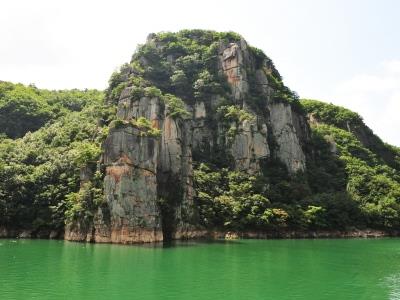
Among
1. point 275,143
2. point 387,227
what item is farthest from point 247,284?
point 275,143

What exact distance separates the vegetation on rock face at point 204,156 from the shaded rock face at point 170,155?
0.80 metres

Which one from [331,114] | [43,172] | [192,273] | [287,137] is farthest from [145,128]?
[331,114]

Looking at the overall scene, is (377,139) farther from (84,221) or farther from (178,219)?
(84,221)

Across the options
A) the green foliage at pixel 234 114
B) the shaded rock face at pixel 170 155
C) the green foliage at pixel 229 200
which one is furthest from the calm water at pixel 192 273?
the green foliage at pixel 234 114

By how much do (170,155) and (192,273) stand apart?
87.5 feet

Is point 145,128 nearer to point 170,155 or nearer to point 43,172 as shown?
point 170,155

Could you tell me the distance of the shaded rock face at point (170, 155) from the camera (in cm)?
4216

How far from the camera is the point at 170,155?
165 ft

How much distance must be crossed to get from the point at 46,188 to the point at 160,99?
1640 centimetres

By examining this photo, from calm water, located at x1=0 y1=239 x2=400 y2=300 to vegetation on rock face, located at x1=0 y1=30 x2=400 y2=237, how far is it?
12688mm

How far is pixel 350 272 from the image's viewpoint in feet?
86.0

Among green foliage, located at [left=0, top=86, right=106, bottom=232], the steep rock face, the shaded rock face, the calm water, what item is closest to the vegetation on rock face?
green foliage, located at [left=0, top=86, right=106, bottom=232]

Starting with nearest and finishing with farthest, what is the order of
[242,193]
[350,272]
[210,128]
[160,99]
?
[350,272] < [160,99] < [242,193] < [210,128]

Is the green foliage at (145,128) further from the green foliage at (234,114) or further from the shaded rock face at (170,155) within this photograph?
the green foliage at (234,114)
